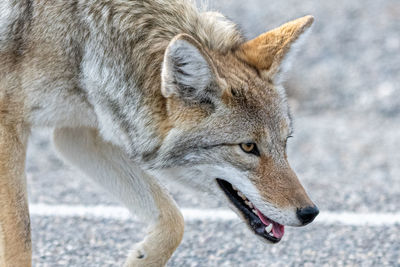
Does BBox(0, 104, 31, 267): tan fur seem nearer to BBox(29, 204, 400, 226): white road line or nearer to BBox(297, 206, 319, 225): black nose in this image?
BBox(297, 206, 319, 225): black nose

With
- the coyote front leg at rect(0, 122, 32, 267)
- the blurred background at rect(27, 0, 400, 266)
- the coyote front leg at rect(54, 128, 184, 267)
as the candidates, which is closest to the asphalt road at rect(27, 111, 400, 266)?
the blurred background at rect(27, 0, 400, 266)

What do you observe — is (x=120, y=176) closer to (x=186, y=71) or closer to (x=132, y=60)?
(x=132, y=60)

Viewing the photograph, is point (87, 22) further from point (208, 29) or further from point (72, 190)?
point (72, 190)

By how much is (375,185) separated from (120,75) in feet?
14.5

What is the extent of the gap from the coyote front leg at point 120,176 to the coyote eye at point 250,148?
2.85 feet

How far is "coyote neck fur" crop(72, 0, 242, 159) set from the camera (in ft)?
14.6

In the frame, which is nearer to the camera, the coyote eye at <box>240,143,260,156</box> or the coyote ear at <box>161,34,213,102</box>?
the coyote ear at <box>161,34,213,102</box>

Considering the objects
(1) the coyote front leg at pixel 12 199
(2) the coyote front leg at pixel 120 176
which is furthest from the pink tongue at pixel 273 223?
(1) the coyote front leg at pixel 12 199

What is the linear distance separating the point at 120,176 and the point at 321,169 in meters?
4.86

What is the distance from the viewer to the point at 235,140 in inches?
168

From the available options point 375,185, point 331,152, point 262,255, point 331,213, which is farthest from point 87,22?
point 331,152

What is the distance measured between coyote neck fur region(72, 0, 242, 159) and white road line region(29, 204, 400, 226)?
2.14 m

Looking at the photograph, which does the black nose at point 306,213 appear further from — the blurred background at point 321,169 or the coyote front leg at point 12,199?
the coyote front leg at point 12,199

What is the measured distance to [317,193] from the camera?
293 inches
